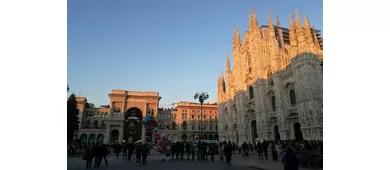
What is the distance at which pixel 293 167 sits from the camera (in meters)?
7.11

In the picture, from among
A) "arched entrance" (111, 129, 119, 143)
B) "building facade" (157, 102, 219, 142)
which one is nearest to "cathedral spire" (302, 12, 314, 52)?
"building facade" (157, 102, 219, 142)

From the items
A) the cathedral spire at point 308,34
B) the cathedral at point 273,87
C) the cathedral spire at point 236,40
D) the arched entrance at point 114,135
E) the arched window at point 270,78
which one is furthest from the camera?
the arched entrance at point 114,135

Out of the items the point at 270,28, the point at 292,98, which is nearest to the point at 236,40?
the point at 270,28

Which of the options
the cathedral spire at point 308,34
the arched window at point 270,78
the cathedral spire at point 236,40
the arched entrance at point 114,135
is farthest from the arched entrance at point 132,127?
the cathedral spire at point 308,34

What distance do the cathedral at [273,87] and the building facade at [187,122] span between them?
18.1 meters

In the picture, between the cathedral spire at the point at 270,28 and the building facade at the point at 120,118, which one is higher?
the cathedral spire at the point at 270,28

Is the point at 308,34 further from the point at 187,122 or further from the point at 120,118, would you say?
the point at 120,118

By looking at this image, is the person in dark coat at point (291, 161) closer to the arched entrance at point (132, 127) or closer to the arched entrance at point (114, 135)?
the arched entrance at point (132, 127)

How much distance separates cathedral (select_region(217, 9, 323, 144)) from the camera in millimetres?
25781

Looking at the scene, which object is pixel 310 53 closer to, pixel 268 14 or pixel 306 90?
pixel 306 90

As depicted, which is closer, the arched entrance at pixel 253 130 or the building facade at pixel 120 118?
the arched entrance at pixel 253 130

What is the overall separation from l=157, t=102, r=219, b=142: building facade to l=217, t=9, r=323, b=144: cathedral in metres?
18.1

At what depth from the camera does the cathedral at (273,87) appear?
84.6 ft
